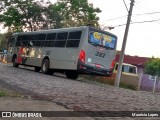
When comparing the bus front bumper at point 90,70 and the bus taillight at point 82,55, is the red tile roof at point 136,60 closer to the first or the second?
the bus front bumper at point 90,70

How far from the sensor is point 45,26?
161 feet

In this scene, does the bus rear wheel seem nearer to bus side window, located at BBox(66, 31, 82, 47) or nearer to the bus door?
bus side window, located at BBox(66, 31, 82, 47)

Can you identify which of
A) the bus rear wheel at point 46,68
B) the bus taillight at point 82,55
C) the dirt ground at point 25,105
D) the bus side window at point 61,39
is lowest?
the dirt ground at point 25,105

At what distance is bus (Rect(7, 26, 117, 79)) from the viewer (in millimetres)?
21969

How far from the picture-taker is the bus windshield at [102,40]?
875 inches

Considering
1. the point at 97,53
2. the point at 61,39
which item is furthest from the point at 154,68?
the point at 97,53

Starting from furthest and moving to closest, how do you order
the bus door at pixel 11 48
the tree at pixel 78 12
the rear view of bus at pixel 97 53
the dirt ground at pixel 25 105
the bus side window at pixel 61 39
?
the tree at pixel 78 12
the bus door at pixel 11 48
the bus side window at pixel 61 39
the rear view of bus at pixel 97 53
the dirt ground at pixel 25 105

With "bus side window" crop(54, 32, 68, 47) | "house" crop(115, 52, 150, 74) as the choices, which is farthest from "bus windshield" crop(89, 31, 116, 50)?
"house" crop(115, 52, 150, 74)

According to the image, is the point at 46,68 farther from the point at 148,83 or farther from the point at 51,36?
the point at 148,83

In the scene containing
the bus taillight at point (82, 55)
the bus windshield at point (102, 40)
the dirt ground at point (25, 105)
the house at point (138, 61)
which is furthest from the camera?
the house at point (138, 61)

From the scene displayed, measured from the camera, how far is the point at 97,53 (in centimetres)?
2266

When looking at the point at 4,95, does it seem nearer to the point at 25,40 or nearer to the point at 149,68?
the point at 25,40

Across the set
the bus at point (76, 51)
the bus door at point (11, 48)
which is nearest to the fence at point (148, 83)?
the bus at point (76, 51)

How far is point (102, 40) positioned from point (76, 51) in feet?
5.97
